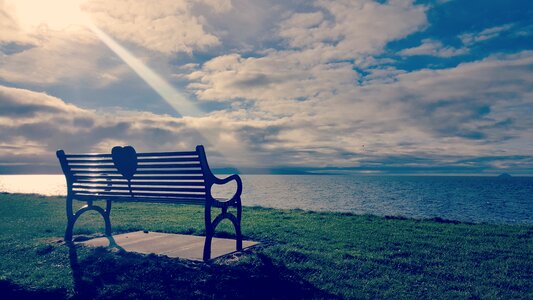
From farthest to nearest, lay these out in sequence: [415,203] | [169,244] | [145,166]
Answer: [415,203], [169,244], [145,166]

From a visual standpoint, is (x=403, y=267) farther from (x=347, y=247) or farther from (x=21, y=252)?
(x=21, y=252)

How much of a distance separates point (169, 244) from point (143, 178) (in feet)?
4.26

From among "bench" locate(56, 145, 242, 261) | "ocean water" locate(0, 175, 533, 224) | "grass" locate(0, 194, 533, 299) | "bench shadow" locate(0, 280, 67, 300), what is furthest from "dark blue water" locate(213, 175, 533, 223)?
"bench shadow" locate(0, 280, 67, 300)

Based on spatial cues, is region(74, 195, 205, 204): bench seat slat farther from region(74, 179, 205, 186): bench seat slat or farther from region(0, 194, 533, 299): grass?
region(0, 194, 533, 299): grass

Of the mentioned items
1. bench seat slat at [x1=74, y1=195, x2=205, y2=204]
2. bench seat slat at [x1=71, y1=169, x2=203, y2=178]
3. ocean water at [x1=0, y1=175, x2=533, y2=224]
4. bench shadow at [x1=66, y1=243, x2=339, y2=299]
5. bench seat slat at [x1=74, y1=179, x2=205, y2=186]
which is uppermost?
bench seat slat at [x1=71, y1=169, x2=203, y2=178]

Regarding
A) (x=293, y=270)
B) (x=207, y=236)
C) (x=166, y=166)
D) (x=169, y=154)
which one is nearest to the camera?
(x=293, y=270)

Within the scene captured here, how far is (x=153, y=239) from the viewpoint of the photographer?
7285 millimetres

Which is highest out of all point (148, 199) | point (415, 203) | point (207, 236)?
point (148, 199)

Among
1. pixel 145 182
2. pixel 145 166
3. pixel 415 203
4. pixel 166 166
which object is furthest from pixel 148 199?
pixel 415 203

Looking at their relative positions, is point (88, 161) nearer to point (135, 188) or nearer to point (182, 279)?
point (135, 188)

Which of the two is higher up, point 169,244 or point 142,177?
point 142,177

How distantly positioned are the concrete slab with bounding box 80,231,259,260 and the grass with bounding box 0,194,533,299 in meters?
0.34

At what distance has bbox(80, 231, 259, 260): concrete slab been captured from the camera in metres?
6.06

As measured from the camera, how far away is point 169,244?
6773mm
